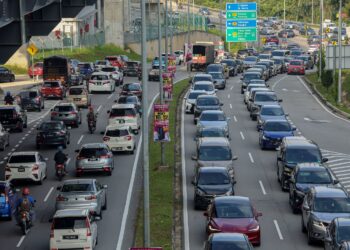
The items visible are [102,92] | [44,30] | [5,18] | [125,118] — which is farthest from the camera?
[102,92]

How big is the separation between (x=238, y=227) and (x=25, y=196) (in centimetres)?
686

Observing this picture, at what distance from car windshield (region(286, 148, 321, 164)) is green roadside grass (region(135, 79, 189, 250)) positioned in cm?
457

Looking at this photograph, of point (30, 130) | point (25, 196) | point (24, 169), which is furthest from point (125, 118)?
point (25, 196)

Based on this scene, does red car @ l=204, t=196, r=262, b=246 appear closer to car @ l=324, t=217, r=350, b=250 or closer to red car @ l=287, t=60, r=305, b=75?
car @ l=324, t=217, r=350, b=250

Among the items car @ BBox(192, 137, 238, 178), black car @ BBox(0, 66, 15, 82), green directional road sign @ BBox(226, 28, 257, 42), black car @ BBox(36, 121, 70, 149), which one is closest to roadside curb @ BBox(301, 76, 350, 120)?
green directional road sign @ BBox(226, 28, 257, 42)

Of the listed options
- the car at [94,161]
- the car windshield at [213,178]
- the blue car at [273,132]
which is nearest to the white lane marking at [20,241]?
the car windshield at [213,178]

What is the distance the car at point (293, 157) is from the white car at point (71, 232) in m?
11.8

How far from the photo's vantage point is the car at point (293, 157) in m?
37.8

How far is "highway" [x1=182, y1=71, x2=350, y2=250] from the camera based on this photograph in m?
31.1

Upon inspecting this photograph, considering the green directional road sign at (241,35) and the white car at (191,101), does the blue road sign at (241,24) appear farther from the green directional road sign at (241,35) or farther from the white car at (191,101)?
the white car at (191,101)

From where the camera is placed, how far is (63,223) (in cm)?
2775

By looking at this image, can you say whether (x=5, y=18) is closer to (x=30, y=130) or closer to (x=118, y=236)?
(x=118, y=236)

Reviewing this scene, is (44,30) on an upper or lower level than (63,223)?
upper

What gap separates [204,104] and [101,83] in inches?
675
